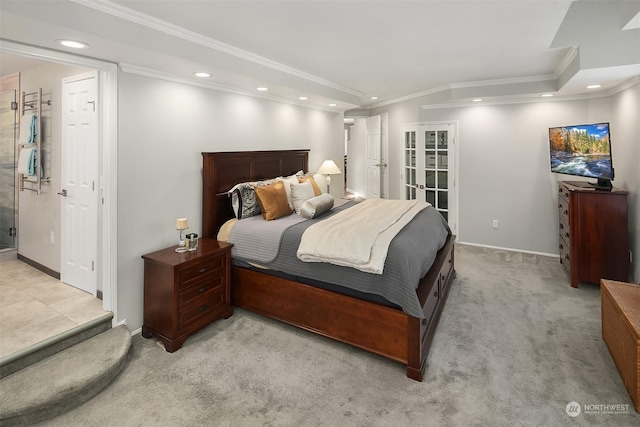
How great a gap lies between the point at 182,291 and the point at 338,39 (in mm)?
2471

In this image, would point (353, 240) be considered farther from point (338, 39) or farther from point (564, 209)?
point (564, 209)

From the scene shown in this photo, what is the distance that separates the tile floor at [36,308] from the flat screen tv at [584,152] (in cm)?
514

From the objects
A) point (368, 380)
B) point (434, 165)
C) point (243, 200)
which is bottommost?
point (368, 380)

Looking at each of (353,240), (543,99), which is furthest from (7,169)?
(543,99)

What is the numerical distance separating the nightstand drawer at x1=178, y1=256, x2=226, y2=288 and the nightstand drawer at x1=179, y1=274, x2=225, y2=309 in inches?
2.5

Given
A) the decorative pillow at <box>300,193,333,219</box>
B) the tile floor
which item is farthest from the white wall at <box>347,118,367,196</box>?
the tile floor

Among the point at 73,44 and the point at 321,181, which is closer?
the point at 73,44

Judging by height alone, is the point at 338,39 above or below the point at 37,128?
above

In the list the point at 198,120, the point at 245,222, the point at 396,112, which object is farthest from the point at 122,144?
the point at 396,112

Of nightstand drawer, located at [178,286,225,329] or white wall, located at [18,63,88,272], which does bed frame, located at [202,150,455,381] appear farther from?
white wall, located at [18,63,88,272]

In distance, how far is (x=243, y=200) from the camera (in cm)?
367

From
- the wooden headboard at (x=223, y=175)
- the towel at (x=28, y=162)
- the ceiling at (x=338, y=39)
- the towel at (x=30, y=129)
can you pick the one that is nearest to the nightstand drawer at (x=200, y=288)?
the wooden headboard at (x=223, y=175)

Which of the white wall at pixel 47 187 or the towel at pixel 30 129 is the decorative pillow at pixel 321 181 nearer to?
the white wall at pixel 47 187

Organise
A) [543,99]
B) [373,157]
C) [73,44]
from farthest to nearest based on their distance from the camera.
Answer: [373,157]
[543,99]
[73,44]
